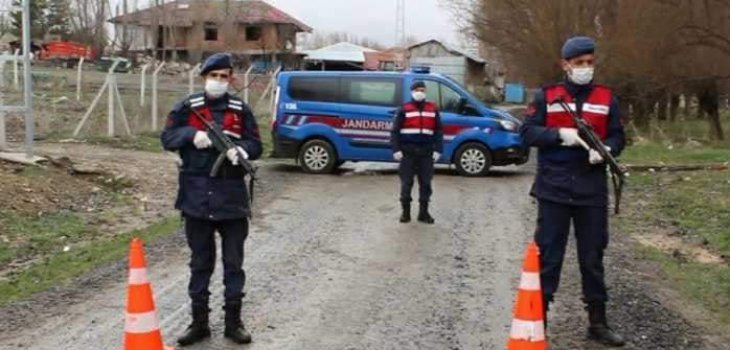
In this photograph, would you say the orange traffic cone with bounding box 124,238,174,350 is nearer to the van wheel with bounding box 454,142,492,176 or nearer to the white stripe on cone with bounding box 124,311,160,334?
the white stripe on cone with bounding box 124,311,160,334

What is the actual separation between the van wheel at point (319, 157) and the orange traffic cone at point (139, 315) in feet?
38.8

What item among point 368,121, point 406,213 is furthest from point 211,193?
point 368,121

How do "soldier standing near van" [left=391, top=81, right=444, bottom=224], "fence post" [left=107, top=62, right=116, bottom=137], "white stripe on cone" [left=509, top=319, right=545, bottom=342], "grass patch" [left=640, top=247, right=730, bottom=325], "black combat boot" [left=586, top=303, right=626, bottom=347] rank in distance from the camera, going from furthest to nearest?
"fence post" [left=107, top=62, right=116, bottom=137] < "soldier standing near van" [left=391, top=81, right=444, bottom=224] < "grass patch" [left=640, top=247, right=730, bottom=325] < "black combat boot" [left=586, top=303, right=626, bottom=347] < "white stripe on cone" [left=509, top=319, right=545, bottom=342]

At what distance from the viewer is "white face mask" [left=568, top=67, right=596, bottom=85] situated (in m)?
5.80

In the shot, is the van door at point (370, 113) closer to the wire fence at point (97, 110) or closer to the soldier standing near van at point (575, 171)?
the wire fence at point (97, 110)

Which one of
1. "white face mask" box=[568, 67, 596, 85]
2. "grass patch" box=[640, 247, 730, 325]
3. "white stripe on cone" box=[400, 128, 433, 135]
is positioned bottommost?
"grass patch" box=[640, 247, 730, 325]

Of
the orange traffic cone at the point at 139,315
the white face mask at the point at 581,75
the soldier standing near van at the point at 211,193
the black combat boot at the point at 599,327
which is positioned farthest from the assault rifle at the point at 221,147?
the black combat boot at the point at 599,327

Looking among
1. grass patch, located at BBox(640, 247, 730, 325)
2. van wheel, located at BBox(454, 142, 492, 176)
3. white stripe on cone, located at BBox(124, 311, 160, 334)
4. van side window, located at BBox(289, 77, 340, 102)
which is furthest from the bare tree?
white stripe on cone, located at BBox(124, 311, 160, 334)

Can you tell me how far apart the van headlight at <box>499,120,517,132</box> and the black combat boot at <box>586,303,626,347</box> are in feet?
35.7

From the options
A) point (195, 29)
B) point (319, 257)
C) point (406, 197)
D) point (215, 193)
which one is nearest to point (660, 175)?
point (406, 197)

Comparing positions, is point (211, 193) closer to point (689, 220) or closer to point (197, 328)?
point (197, 328)

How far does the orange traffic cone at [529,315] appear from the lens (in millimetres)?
5020

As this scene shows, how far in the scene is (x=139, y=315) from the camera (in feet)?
16.6

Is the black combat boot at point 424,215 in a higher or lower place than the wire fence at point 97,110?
lower
